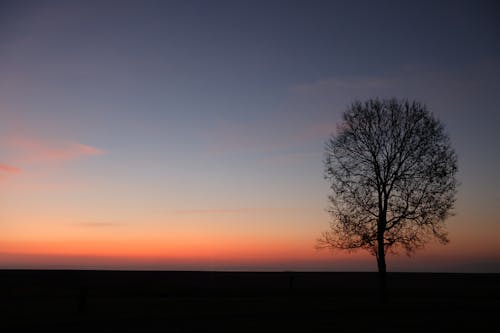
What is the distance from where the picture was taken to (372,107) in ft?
99.2

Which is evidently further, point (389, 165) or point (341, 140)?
point (341, 140)
